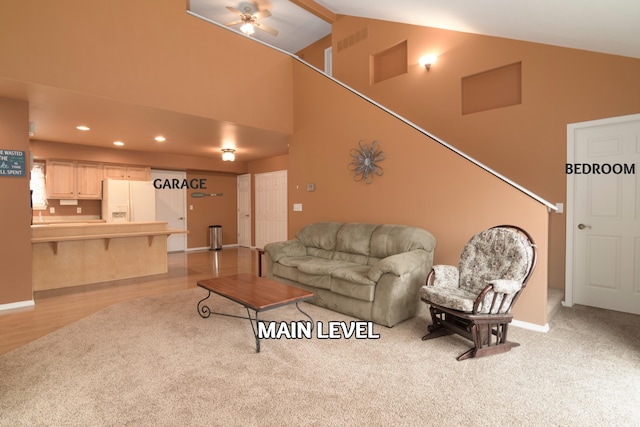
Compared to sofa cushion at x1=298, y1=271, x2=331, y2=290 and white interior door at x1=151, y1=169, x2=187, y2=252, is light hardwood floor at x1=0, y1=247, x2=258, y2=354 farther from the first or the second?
sofa cushion at x1=298, y1=271, x2=331, y2=290

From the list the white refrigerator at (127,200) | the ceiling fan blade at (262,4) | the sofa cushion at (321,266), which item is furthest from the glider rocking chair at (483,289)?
the white refrigerator at (127,200)

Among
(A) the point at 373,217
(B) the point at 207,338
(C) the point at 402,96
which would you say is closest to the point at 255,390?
(B) the point at 207,338

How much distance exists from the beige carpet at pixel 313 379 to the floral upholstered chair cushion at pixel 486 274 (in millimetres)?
416

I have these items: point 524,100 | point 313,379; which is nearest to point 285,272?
point 313,379

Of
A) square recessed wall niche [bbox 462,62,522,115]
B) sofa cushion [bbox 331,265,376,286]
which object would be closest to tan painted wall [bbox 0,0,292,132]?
sofa cushion [bbox 331,265,376,286]

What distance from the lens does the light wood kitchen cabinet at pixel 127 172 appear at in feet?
Result: 23.6

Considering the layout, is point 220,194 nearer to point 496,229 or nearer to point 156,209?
point 156,209

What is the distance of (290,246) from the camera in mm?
4668

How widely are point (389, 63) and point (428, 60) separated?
983 mm

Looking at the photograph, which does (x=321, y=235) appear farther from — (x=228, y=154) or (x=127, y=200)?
(x=127, y=200)

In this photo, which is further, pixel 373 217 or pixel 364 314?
pixel 373 217

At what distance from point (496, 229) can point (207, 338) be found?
2749 mm

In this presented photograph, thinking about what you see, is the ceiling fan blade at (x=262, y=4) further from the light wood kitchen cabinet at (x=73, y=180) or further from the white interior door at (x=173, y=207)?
the light wood kitchen cabinet at (x=73, y=180)

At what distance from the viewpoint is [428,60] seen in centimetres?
518
